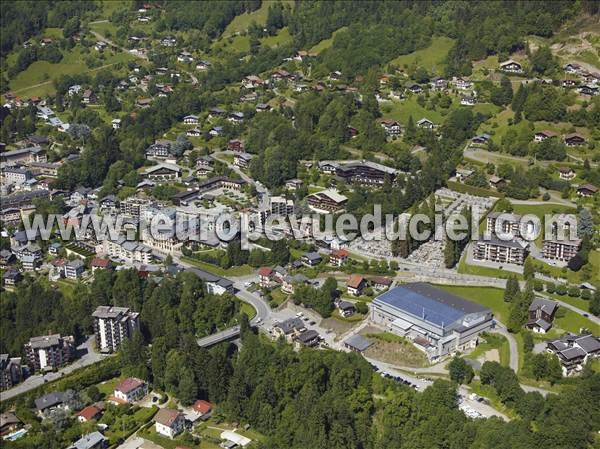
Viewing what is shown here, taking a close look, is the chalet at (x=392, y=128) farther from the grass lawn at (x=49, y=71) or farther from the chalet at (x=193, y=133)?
the grass lawn at (x=49, y=71)

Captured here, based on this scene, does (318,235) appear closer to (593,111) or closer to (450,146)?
(450,146)

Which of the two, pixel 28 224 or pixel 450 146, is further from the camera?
pixel 450 146

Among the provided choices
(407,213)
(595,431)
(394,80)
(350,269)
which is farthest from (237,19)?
(595,431)

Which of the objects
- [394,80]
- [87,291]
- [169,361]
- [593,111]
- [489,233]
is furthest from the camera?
[394,80]

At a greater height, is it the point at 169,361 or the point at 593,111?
the point at 593,111

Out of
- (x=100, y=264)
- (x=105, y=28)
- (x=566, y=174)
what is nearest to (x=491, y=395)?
(x=566, y=174)

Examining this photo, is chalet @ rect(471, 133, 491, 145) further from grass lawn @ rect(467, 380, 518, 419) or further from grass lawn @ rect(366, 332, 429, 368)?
grass lawn @ rect(467, 380, 518, 419)

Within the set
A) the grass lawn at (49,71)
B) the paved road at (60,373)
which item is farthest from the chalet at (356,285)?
the grass lawn at (49,71)

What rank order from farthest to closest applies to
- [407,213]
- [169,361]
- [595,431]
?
[407,213] → [169,361] → [595,431]
